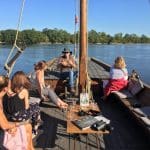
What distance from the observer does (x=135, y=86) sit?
6895 mm

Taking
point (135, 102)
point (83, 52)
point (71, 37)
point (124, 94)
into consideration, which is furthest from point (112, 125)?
point (71, 37)

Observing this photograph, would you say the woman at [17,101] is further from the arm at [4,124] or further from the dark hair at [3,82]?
the arm at [4,124]

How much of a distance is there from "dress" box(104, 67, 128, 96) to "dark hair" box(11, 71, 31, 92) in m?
3.51

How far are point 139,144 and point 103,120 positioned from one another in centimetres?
86

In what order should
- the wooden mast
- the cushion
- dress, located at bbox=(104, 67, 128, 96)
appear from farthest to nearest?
dress, located at bbox=(104, 67, 128, 96)
the cushion
the wooden mast

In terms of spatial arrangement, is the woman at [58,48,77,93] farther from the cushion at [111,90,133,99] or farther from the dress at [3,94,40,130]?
the dress at [3,94,40,130]

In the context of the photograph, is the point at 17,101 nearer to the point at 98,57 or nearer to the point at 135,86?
the point at 135,86

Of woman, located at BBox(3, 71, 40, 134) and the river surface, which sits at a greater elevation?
woman, located at BBox(3, 71, 40, 134)

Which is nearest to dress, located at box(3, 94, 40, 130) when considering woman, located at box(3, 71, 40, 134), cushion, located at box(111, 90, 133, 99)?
woman, located at box(3, 71, 40, 134)

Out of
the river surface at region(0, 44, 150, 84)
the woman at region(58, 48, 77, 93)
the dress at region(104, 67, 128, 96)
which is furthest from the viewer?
the river surface at region(0, 44, 150, 84)

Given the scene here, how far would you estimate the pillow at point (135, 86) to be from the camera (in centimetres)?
Answer: 670

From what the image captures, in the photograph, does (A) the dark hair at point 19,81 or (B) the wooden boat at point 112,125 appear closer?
(A) the dark hair at point 19,81

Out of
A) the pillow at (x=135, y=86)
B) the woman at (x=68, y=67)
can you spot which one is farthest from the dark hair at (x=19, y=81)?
the woman at (x=68, y=67)

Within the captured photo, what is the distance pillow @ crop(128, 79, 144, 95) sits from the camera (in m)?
6.70
